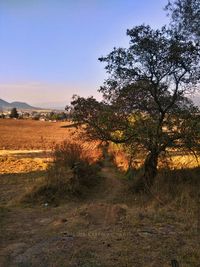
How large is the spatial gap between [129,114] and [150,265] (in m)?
6.79

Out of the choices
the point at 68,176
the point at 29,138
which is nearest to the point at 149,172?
the point at 68,176

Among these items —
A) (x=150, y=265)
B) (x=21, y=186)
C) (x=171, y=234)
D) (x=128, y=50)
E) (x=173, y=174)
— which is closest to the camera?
(x=150, y=265)

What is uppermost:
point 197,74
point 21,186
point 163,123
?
point 197,74

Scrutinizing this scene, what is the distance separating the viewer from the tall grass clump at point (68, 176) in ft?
37.9

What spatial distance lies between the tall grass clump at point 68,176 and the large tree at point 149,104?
162 centimetres

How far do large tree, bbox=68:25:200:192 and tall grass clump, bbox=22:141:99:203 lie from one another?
1.62m

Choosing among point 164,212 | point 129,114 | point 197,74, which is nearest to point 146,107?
point 129,114

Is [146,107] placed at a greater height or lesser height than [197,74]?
lesser

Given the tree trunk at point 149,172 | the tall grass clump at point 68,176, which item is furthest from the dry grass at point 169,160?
the tall grass clump at point 68,176

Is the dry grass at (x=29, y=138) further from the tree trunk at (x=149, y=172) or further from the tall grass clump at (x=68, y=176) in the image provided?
the tree trunk at (x=149, y=172)

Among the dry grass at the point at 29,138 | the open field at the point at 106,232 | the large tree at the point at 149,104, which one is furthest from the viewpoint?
the dry grass at the point at 29,138

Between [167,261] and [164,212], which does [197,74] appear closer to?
[164,212]

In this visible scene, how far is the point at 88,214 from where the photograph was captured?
27.2 feet

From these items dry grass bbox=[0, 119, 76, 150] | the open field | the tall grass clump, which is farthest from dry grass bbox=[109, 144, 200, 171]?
dry grass bbox=[0, 119, 76, 150]
